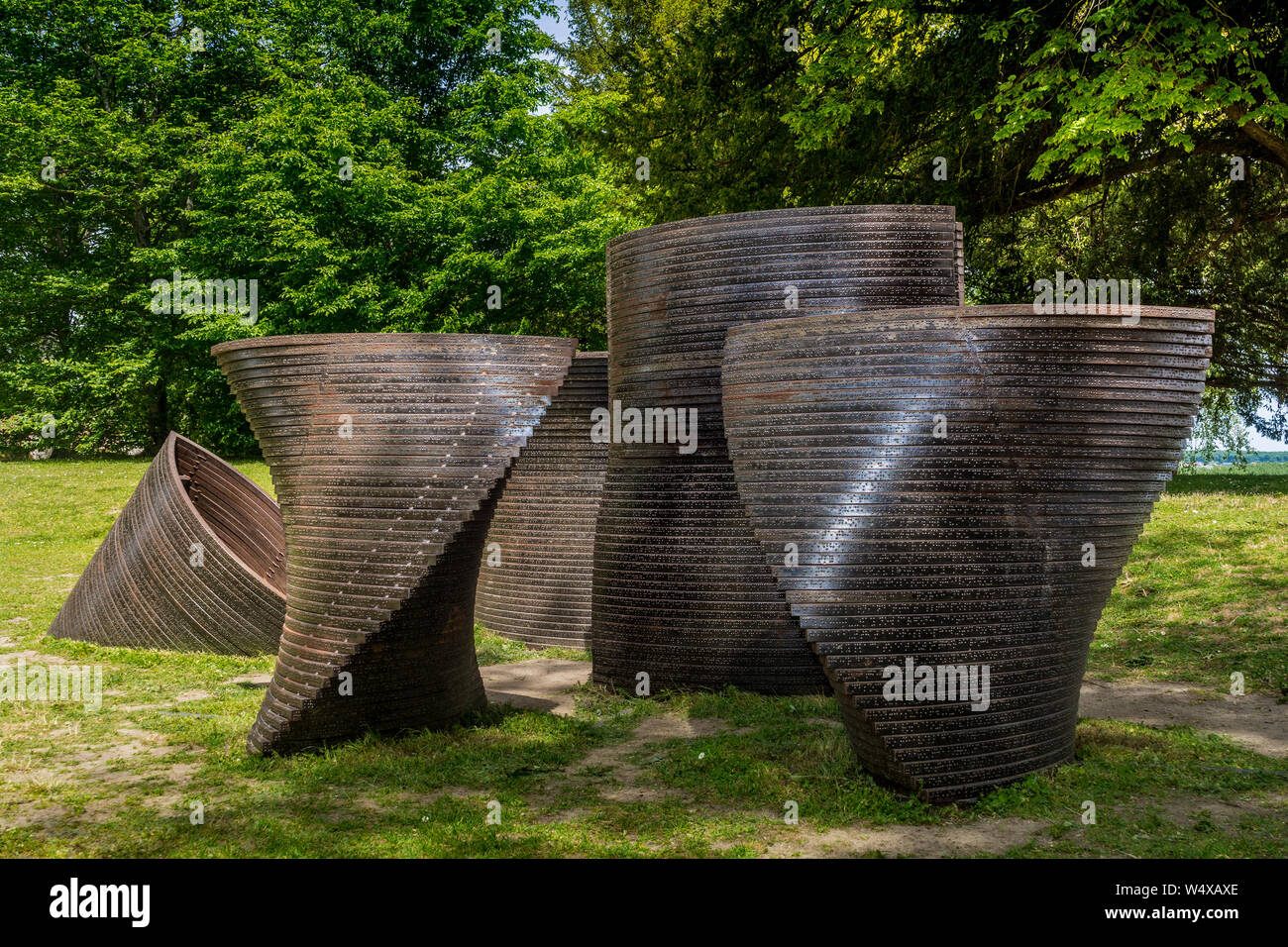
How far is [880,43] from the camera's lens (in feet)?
51.1

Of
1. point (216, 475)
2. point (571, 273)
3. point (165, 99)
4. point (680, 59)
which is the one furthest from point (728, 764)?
point (165, 99)

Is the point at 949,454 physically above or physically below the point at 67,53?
below

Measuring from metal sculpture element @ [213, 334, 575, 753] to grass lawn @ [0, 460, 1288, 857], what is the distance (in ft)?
1.59

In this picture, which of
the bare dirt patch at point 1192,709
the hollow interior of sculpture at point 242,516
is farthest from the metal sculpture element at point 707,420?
the hollow interior of sculpture at point 242,516

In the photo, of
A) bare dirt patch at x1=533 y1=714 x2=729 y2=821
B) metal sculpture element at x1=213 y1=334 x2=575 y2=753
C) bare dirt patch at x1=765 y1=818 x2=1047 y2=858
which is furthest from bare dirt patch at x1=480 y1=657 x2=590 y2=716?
bare dirt patch at x1=765 y1=818 x2=1047 y2=858

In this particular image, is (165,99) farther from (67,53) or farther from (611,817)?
(611,817)

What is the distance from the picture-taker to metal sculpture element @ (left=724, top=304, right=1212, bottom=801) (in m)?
6.28

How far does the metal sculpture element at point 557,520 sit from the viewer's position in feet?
39.8

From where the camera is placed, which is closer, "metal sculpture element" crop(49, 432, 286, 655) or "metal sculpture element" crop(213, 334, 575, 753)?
"metal sculpture element" crop(213, 334, 575, 753)

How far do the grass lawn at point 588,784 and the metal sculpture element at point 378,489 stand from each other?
483 mm

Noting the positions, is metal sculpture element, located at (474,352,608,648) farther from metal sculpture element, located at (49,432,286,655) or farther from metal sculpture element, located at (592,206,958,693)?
metal sculpture element, located at (49,432,286,655)

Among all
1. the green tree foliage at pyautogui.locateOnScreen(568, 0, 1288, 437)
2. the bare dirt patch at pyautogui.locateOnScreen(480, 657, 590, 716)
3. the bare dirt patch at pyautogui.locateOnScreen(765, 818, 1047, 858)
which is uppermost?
the green tree foliage at pyautogui.locateOnScreen(568, 0, 1288, 437)

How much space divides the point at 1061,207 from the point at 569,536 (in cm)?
1466

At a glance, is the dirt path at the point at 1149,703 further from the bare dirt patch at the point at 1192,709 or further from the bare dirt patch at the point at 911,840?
the bare dirt patch at the point at 911,840
